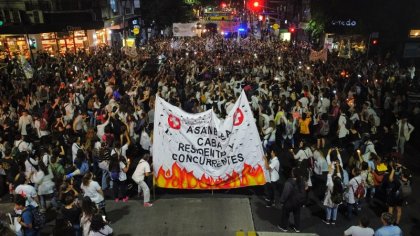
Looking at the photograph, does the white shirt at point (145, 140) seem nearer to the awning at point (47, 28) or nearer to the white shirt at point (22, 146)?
the white shirt at point (22, 146)

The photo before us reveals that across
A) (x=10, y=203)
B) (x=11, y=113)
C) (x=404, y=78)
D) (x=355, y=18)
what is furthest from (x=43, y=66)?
(x=355, y=18)

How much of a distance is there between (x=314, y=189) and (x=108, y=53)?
21.3m

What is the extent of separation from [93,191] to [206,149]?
245cm

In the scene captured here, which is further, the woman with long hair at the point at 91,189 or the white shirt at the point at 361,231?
the woman with long hair at the point at 91,189

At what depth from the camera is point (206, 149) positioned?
8.00 meters

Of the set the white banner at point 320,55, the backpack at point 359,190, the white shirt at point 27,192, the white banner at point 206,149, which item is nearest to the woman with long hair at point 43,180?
the white shirt at point 27,192

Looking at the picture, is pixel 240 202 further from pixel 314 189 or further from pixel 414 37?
pixel 414 37

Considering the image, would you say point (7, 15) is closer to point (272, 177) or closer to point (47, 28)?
point (47, 28)

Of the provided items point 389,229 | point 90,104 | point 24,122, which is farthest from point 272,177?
point 24,122

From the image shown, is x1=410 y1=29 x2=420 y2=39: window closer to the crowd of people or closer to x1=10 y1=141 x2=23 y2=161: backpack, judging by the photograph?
the crowd of people

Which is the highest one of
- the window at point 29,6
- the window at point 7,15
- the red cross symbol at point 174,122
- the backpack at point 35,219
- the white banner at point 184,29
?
the window at point 29,6

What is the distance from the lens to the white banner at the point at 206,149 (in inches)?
308

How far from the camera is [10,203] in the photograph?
29.5 feet

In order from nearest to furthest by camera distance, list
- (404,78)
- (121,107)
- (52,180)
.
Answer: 1. (52,180)
2. (121,107)
3. (404,78)
